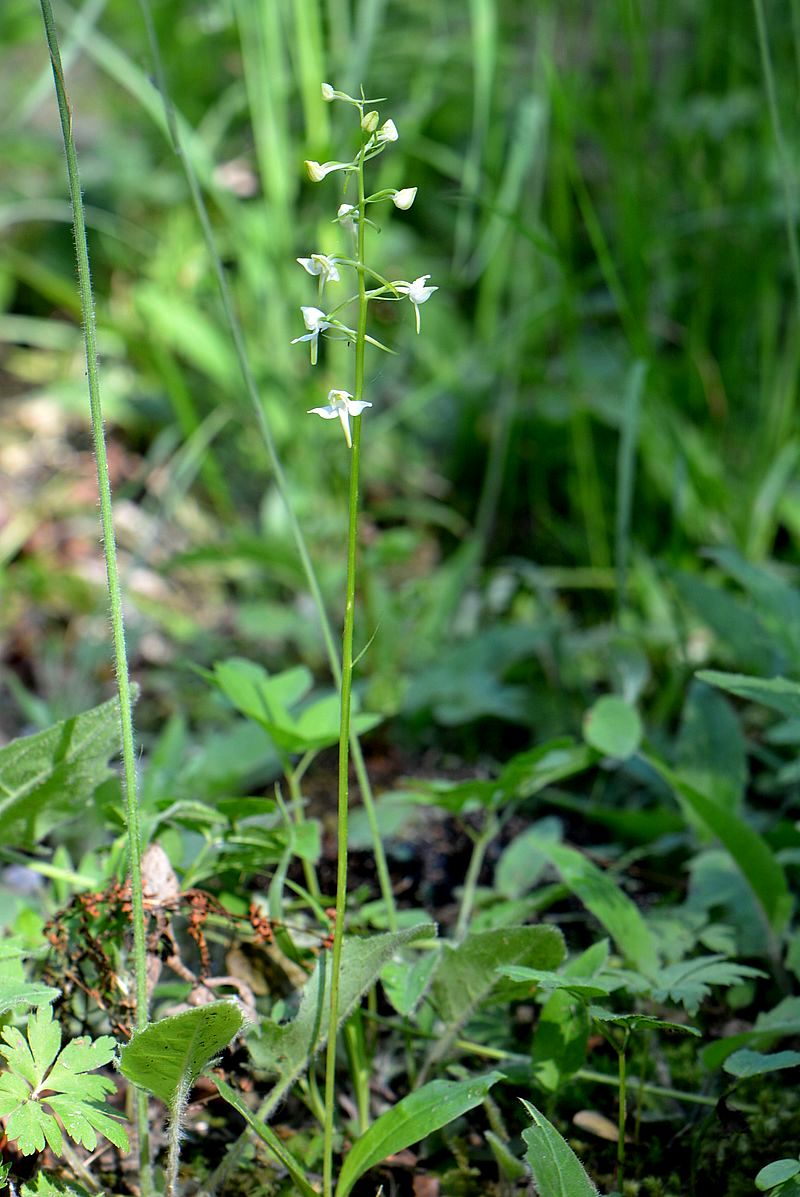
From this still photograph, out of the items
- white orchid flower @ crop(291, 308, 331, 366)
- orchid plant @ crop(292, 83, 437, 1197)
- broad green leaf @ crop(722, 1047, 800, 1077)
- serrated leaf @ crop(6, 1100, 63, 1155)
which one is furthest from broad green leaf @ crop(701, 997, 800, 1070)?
white orchid flower @ crop(291, 308, 331, 366)

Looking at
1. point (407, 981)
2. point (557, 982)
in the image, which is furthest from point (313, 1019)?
point (557, 982)

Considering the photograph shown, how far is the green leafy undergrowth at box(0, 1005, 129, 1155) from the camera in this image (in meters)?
0.65

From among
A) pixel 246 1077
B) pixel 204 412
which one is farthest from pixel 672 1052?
pixel 204 412

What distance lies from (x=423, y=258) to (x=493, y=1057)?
2048mm

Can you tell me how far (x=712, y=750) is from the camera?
119 centimetres

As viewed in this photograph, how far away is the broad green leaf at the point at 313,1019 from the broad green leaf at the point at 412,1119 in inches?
3.0

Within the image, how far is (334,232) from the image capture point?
6.05 feet

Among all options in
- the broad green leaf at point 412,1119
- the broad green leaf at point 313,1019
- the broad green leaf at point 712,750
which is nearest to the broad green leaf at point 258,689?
the broad green leaf at point 313,1019

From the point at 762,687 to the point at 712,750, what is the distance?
0.37 m

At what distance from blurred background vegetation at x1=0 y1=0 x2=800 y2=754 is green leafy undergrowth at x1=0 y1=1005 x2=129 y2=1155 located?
2.16ft

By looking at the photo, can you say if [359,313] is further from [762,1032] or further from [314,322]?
[762,1032]

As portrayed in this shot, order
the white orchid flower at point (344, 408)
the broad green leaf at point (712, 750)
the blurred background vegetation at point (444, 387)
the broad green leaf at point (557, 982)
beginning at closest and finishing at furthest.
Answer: the white orchid flower at point (344, 408) < the broad green leaf at point (557, 982) < the broad green leaf at point (712, 750) < the blurred background vegetation at point (444, 387)

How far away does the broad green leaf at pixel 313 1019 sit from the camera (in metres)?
0.77

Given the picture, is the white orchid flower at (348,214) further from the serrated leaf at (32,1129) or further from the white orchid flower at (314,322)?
the serrated leaf at (32,1129)
